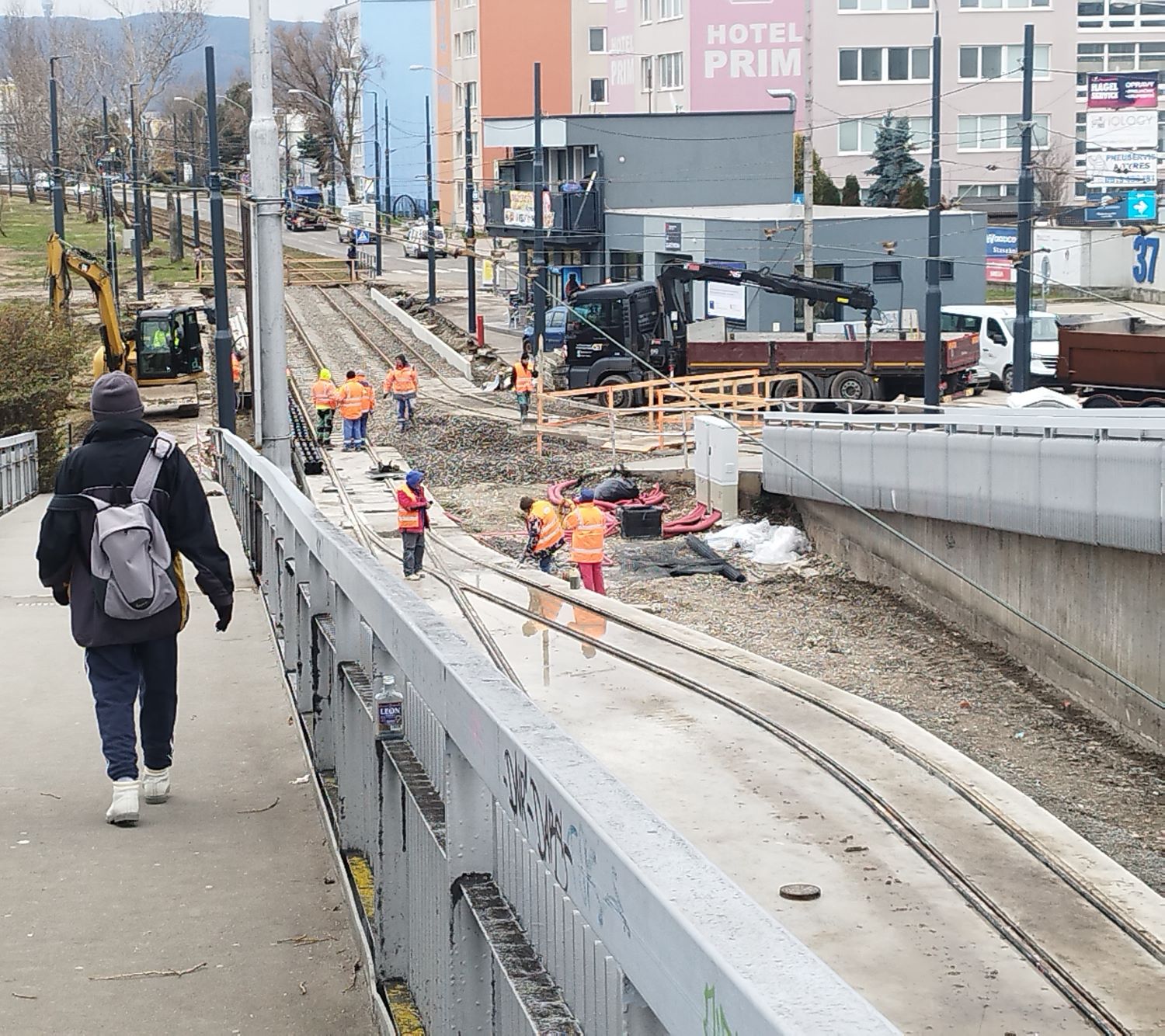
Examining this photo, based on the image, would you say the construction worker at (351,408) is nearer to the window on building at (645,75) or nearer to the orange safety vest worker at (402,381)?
the orange safety vest worker at (402,381)

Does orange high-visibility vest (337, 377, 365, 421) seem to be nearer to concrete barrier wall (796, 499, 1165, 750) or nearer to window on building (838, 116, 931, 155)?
concrete barrier wall (796, 499, 1165, 750)

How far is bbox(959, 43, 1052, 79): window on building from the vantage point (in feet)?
241

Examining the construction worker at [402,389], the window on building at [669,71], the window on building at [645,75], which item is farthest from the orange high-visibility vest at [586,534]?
the window on building at [645,75]

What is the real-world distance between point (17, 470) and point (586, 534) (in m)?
8.17

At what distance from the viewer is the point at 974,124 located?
244 feet

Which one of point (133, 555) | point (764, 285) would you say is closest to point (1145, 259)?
point (764, 285)

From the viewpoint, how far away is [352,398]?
108ft

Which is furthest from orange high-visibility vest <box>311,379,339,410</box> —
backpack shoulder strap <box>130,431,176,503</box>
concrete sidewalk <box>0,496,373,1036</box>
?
backpack shoulder strap <box>130,431,176,503</box>

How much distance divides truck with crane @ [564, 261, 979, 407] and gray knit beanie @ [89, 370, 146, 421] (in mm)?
29333

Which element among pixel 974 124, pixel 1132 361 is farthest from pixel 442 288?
pixel 1132 361

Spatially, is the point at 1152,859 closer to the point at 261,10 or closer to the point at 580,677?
the point at 580,677

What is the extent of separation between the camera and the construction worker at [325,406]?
34375 millimetres

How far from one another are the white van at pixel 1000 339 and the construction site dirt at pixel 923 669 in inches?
648

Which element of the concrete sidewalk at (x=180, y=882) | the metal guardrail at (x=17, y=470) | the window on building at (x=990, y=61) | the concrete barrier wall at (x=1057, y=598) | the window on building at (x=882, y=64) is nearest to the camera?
the concrete sidewalk at (x=180, y=882)
